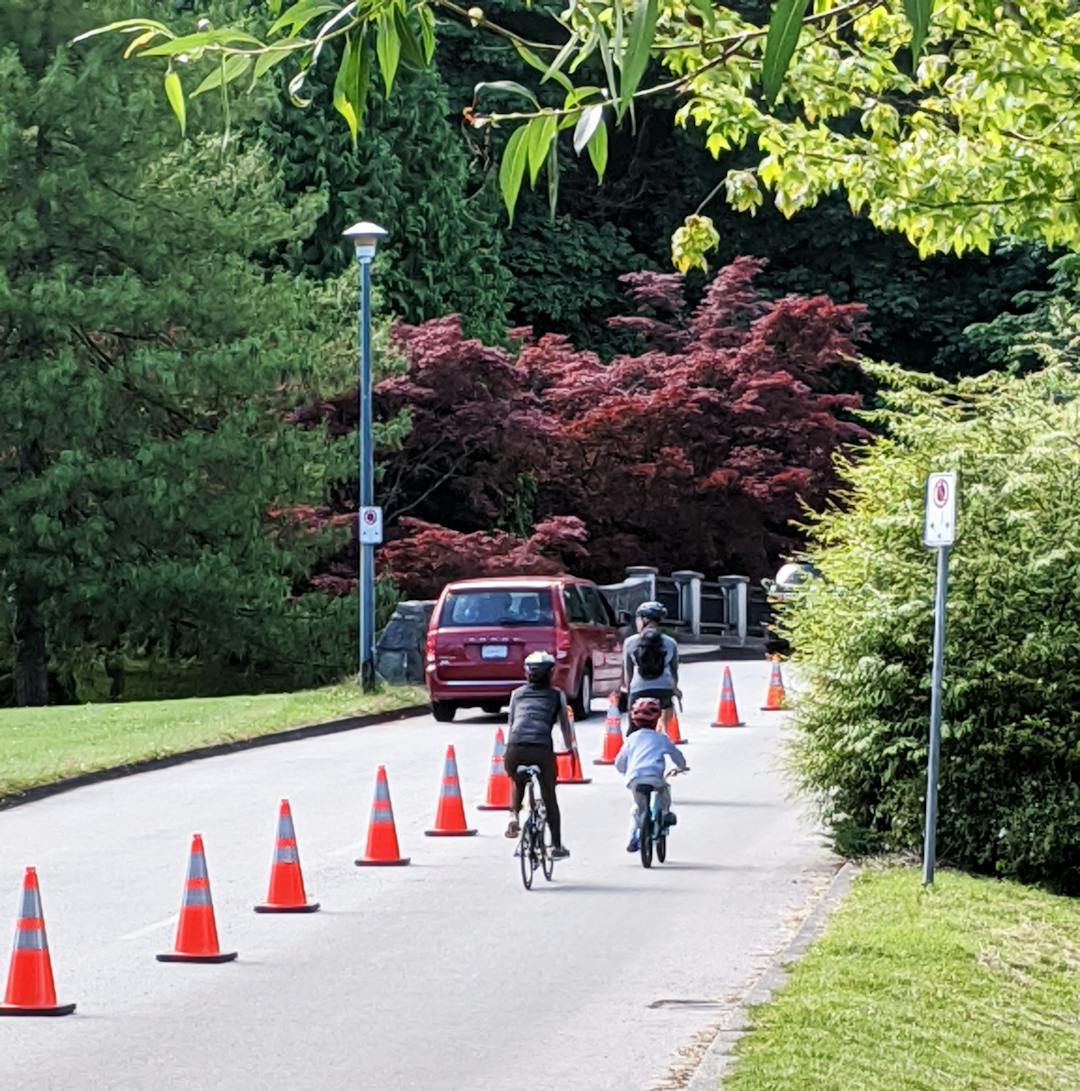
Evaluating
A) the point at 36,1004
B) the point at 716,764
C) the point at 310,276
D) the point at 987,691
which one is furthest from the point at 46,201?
the point at 36,1004

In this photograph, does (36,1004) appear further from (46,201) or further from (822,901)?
(46,201)

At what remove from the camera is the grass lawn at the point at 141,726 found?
80.3 feet

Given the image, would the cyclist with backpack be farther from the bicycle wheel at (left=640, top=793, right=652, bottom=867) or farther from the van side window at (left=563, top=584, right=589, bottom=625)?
the van side window at (left=563, top=584, right=589, bottom=625)

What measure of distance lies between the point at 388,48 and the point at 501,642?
987 inches

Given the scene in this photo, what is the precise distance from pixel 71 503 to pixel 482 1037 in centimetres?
3106

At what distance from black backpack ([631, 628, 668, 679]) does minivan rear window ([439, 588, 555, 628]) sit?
32.6ft

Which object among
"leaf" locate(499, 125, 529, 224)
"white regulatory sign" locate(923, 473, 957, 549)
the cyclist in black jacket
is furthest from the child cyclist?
"leaf" locate(499, 125, 529, 224)

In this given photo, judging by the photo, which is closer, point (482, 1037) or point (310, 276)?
point (482, 1037)

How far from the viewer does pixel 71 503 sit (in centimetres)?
4075

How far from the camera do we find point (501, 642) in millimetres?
30406

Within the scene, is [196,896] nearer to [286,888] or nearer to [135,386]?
[286,888]

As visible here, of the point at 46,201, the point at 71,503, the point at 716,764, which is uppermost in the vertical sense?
the point at 46,201

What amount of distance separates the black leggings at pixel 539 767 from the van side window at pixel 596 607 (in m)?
15.8

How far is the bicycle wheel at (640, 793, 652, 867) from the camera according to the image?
55.9 ft
